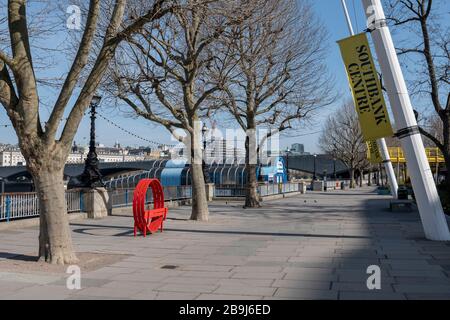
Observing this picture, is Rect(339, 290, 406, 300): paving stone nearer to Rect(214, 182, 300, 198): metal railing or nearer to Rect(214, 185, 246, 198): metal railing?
Rect(214, 182, 300, 198): metal railing

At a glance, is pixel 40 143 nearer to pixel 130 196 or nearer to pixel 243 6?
pixel 243 6

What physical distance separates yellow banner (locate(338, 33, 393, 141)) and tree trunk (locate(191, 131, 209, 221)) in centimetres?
670

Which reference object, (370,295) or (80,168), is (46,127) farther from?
(80,168)

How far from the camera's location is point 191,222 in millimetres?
18562

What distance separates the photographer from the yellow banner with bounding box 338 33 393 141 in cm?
1377

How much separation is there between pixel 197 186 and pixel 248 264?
9.22m

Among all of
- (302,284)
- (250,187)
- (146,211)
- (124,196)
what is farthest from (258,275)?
(250,187)

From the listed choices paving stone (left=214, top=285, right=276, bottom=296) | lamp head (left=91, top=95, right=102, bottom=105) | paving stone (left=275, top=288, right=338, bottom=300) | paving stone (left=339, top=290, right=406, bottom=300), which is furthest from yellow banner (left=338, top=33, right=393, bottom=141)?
lamp head (left=91, top=95, right=102, bottom=105)

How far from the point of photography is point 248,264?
32.4ft

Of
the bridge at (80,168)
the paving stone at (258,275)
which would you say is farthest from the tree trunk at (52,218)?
the bridge at (80,168)

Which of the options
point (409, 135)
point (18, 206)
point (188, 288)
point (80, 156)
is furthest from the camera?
point (80, 156)

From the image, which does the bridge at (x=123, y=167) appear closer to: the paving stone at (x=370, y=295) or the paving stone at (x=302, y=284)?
the paving stone at (x=302, y=284)

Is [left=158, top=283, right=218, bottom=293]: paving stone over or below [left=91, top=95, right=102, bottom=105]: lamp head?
below
